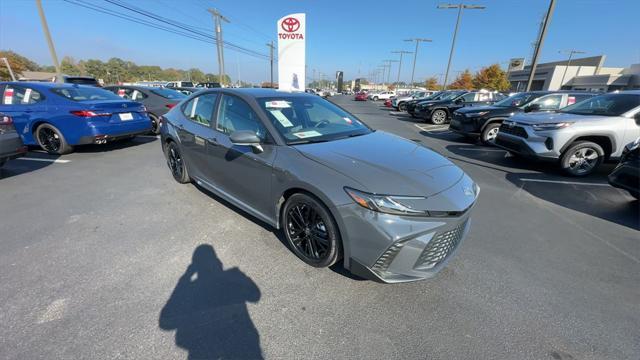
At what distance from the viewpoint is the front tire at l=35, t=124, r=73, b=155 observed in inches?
220

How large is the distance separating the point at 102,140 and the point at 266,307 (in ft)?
19.0

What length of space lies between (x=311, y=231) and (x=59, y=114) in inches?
243

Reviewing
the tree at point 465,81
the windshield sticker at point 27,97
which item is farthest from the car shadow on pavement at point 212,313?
the tree at point 465,81

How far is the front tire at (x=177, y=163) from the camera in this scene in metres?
4.21

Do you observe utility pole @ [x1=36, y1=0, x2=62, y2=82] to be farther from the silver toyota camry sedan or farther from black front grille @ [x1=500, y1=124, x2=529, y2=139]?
black front grille @ [x1=500, y1=124, x2=529, y2=139]

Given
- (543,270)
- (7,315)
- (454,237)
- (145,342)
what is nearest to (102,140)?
(7,315)

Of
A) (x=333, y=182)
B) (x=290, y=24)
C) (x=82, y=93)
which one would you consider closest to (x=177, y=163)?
(x=333, y=182)

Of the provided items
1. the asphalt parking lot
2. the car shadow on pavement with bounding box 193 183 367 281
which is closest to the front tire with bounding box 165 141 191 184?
the car shadow on pavement with bounding box 193 183 367 281

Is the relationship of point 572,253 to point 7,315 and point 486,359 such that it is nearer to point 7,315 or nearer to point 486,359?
point 486,359

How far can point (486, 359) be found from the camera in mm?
1720

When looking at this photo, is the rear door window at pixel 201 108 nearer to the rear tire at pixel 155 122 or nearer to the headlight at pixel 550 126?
the rear tire at pixel 155 122

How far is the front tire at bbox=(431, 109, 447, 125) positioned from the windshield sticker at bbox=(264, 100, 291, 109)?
11744 mm

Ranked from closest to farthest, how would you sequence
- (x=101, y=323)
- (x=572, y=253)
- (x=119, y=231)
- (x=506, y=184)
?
(x=101, y=323) < (x=572, y=253) < (x=119, y=231) < (x=506, y=184)

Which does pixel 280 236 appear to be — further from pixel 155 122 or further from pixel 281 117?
pixel 155 122
